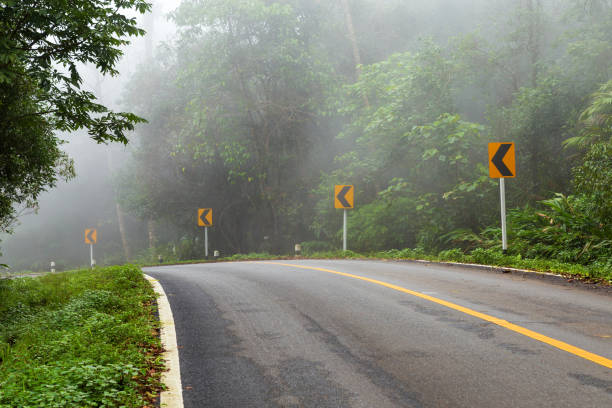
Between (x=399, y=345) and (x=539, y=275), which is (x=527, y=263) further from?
(x=399, y=345)

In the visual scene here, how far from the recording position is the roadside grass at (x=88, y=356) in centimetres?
341

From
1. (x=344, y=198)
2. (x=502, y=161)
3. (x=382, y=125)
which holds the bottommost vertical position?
(x=344, y=198)

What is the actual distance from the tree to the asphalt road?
4158 millimetres

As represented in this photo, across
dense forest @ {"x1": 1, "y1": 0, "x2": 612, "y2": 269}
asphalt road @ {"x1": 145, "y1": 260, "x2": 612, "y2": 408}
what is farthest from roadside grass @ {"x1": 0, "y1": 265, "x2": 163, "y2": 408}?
dense forest @ {"x1": 1, "y1": 0, "x2": 612, "y2": 269}

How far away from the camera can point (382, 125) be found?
1812cm

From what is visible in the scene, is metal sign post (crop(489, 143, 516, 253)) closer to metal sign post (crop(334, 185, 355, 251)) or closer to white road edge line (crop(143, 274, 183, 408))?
metal sign post (crop(334, 185, 355, 251))

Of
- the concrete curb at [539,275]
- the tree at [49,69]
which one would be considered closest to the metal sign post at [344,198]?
the concrete curb at [539,275]

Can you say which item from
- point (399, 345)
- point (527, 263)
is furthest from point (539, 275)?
point (399, 345)

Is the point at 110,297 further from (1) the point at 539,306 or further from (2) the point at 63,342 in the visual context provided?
(1) the point at 539,306

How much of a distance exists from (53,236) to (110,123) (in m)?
45.7

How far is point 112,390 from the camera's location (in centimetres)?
351

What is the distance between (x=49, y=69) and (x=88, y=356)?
22.1 ft

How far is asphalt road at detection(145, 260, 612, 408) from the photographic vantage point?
369cm

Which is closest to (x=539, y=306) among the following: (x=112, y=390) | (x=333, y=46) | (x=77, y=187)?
(x=112, y=390)
